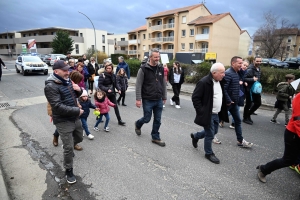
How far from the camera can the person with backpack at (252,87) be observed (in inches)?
220

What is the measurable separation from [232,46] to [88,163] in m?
44.1

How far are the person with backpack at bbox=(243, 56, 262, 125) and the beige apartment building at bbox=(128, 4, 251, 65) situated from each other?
97.5 feet

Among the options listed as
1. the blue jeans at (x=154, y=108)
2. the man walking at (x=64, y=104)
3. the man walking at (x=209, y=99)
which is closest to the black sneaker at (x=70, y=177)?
the man walking at (x=64, y=104)

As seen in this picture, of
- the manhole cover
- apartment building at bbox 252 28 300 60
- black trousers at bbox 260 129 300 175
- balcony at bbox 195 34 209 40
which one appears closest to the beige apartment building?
balcony at bbox 195 34 209 40

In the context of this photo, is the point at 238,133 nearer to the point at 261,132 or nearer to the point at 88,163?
the point at 261,132

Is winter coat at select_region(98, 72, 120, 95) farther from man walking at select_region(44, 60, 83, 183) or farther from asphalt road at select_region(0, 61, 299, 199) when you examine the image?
man walking at select_region(44, 60, 83, 183)

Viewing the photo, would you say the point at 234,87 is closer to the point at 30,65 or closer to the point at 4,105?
the point at 4,105

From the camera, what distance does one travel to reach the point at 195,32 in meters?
38.6

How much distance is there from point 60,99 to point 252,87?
5237 millimetres

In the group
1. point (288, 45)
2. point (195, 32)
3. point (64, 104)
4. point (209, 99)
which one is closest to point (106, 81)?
point (64, 104)

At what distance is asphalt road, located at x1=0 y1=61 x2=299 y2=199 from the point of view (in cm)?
282

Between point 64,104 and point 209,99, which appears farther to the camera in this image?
point 209,99

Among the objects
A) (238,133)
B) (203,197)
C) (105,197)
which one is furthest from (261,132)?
(105,197)

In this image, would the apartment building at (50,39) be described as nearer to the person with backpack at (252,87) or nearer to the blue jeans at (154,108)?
the person with backpack at (252,87)
